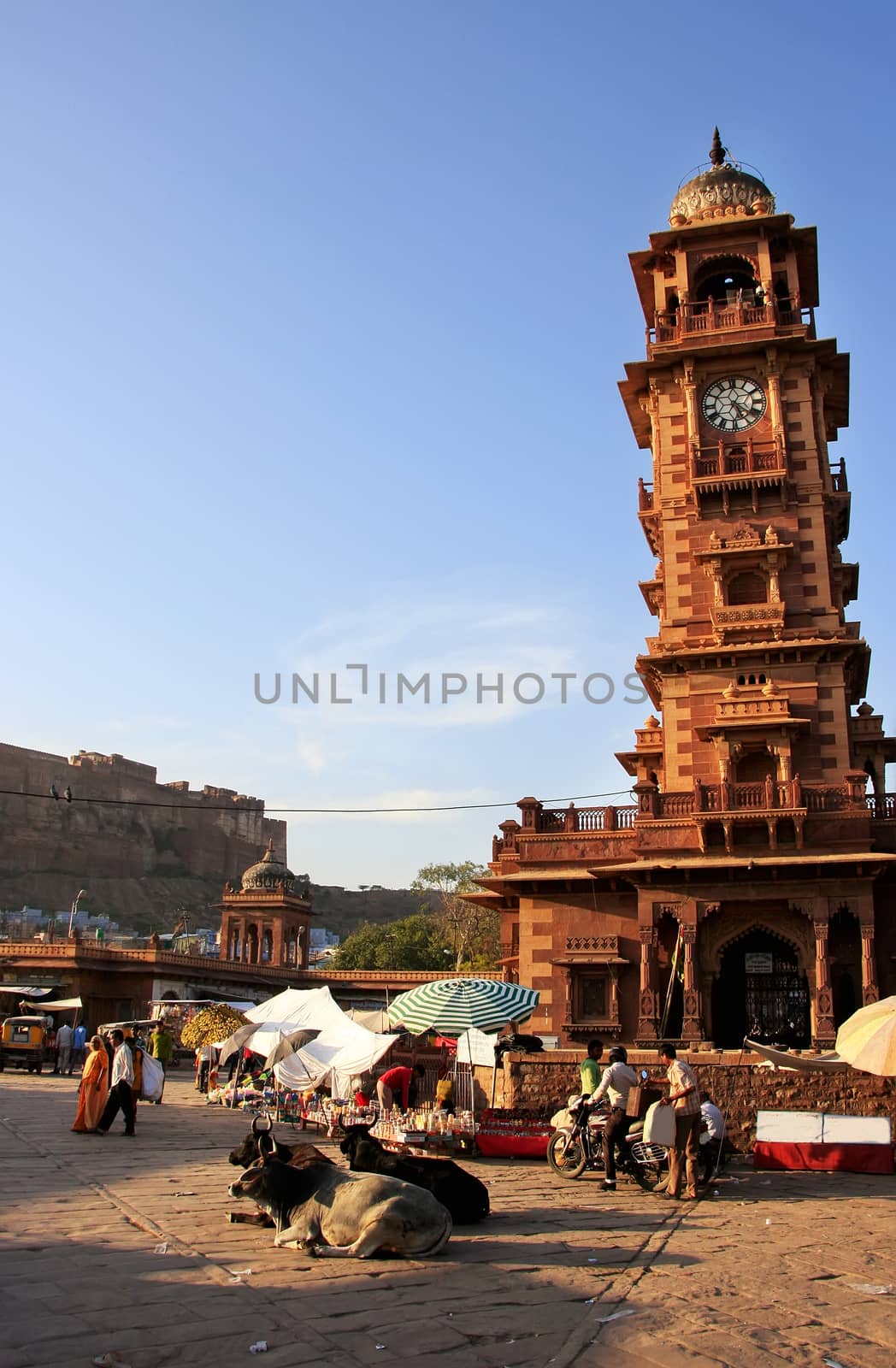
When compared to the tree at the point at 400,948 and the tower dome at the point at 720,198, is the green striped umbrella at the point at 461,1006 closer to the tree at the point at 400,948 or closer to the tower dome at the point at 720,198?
the tower dome at the point at 720,198

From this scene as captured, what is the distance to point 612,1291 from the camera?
7004 mm

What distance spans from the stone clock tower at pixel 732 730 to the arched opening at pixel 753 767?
0.04 m

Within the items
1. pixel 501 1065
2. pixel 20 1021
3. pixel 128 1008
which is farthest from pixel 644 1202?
pixel 128 1008

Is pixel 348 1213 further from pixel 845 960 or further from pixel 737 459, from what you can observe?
pixel 737 459

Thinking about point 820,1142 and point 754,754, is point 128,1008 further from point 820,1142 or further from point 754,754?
point 820,1142

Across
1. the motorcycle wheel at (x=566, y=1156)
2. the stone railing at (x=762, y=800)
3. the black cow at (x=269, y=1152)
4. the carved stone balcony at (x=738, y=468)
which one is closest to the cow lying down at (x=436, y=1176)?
the black cow at (x=269, y=1152)

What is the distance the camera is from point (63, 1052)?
34188 mm

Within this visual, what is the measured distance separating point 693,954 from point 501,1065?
384 inches

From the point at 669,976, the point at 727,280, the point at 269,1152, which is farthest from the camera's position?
the point at 727,280

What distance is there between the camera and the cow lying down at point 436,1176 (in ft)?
30.4

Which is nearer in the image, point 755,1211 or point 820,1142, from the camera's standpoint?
point 755,1211

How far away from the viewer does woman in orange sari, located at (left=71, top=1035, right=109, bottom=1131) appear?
1555cm

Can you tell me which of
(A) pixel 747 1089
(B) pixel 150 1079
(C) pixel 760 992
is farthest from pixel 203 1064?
(A) pixel 747 1089

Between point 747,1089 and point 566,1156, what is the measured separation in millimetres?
3377
